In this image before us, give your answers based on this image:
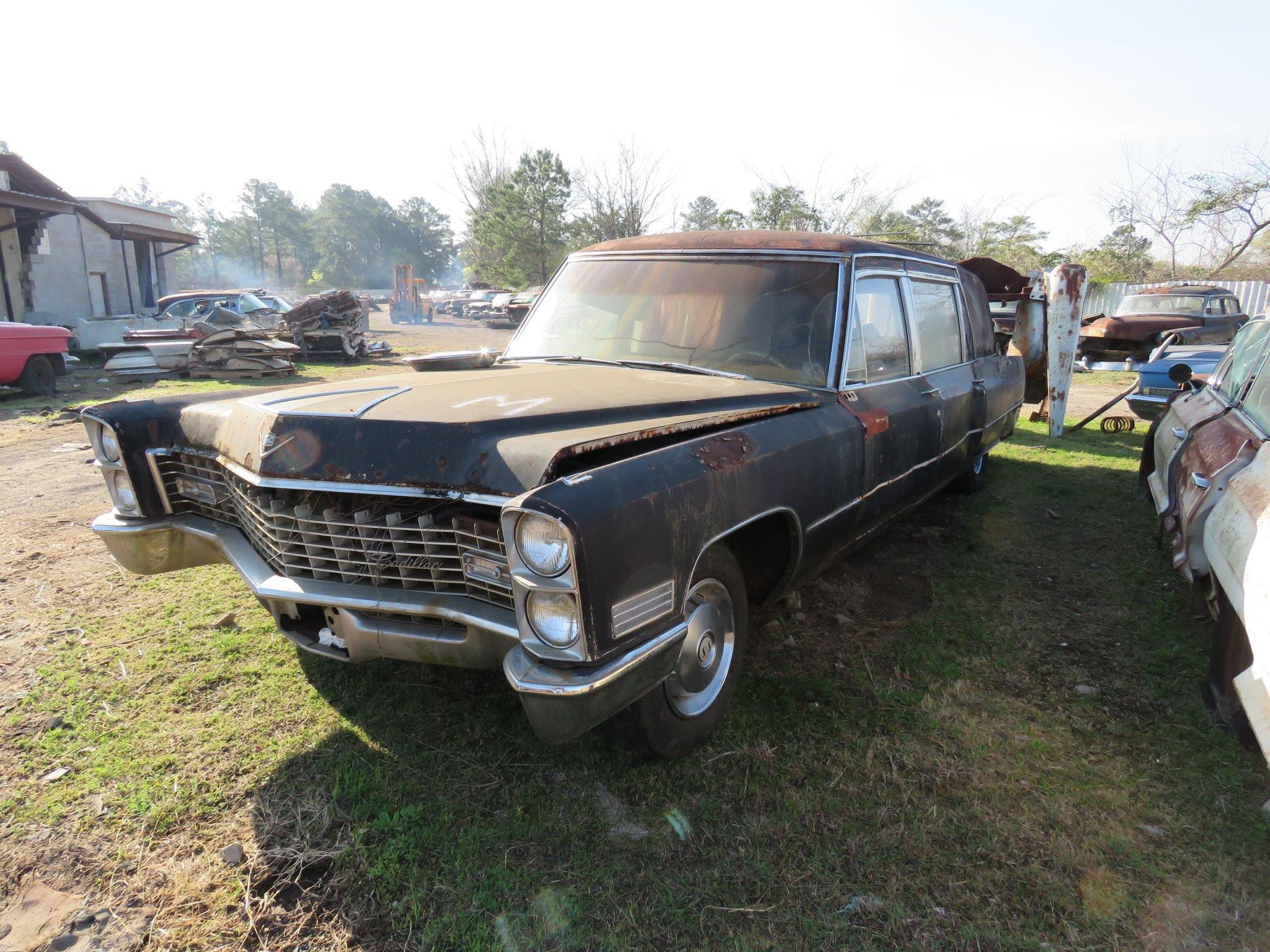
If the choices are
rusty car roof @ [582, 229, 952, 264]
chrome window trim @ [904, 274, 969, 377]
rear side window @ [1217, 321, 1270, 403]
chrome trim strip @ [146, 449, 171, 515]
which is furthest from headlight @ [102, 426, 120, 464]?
rear side window @ [1217, 321, 1270, 403]

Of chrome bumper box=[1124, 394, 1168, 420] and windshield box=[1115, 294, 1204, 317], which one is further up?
windshield box=[1115, 294, 1204, 317]

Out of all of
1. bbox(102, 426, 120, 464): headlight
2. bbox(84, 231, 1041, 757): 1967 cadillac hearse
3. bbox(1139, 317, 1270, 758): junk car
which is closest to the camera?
bbox(84, 231, 1041, 757): 1967 cadillac hearse

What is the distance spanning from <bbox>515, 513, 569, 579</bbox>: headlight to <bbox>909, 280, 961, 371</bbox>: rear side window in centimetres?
286

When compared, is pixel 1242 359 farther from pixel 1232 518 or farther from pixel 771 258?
pixel 771 258

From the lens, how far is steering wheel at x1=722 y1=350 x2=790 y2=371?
320cm

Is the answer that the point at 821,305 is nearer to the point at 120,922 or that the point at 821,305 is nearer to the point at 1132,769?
the point at 1132,769

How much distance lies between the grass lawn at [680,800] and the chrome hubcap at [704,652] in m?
0.22

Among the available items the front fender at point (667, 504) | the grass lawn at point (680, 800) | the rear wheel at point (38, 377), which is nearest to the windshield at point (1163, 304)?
the grass lawn at point (680, 800)

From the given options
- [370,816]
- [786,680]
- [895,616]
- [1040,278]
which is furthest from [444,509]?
[1040,278]

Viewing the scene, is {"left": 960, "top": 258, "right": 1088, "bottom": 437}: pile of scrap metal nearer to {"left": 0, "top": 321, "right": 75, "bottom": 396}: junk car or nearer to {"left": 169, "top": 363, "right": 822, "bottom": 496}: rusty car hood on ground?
{"left": 169, "top": 363, "right": 822, "bottom": 496}: rusty car hood on ground

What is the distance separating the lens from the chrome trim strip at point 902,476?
2.89 metres

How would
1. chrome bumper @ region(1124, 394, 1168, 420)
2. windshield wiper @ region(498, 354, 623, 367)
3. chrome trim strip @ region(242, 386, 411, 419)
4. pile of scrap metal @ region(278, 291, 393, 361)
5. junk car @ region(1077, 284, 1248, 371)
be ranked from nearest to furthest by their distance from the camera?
1. chrome trim strip @ region(242, 386, 411, 419)
2. windshield wiper @ region(498, 354, 623, 367)
3. chrome bumper @ region(1124, 394, 1168, 420)
4. junk car @ region(1077, 284, 1248, 371)
5. pile of scrap metal @ region(278, 291, 393, 361)

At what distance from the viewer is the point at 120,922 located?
1.94 metres

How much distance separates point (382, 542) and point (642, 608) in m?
0.83
